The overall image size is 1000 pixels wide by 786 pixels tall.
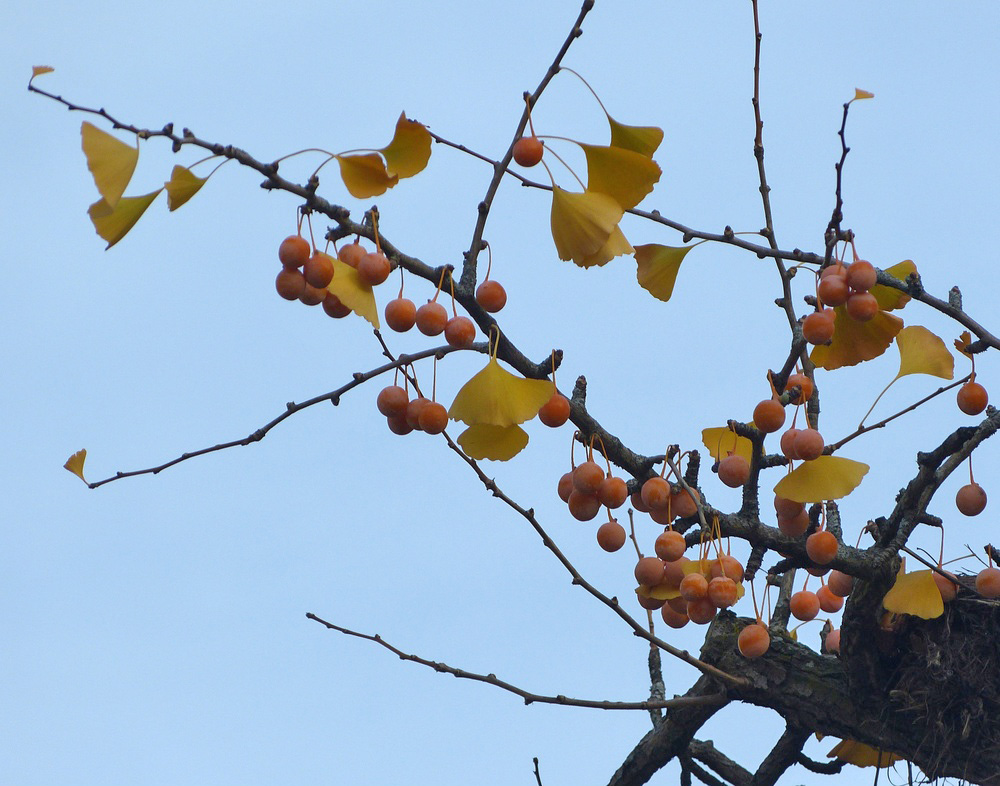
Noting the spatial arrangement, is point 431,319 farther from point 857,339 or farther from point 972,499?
point 972,499

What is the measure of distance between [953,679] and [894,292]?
3.20ft

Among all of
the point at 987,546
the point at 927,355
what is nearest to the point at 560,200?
the point at 927,355

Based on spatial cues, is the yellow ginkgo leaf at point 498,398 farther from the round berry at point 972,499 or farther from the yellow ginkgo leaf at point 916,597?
the round berry at point 972,499

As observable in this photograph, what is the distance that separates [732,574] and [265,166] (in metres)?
1.41

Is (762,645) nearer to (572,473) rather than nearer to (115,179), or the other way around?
(572,473)

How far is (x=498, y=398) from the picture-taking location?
2324 millimetres

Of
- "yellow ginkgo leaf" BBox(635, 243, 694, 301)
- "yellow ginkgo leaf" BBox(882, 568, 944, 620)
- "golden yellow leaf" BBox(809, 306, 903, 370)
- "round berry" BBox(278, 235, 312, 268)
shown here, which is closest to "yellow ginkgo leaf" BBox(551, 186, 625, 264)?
"yellow ginkgo leaf" BBox(635, 243, 694, 301)

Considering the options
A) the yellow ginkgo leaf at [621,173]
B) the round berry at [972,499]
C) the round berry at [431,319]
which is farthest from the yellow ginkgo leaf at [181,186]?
the round berry at [972,499]

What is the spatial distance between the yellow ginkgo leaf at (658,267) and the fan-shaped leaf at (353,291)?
84cm

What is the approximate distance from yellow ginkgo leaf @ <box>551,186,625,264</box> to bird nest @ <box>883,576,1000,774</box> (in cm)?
129

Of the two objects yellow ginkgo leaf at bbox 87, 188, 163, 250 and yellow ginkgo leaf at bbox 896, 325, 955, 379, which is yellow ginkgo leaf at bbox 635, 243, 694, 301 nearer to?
yellow ginkgo leaf at bbox 896, 325, 955, 379

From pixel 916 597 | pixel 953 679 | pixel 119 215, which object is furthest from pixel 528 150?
pixel 953 679

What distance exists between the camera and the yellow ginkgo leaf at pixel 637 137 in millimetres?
2516

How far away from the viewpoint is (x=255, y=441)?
2.26m
